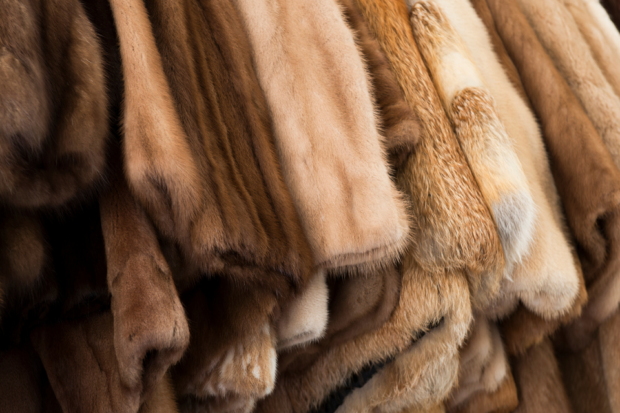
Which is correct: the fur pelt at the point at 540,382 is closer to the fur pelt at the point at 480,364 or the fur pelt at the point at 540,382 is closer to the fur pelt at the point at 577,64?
the fur pelt at the point at 480,364

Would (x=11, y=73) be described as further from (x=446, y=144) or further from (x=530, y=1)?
(x=530, y=1)

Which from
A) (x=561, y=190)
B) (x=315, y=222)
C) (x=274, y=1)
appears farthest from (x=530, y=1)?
(x=315, y=222)

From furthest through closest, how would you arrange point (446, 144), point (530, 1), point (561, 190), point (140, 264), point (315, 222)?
point (530, 1), point (561, 190), point (446, 144), point (315, 222), point (140, 264)

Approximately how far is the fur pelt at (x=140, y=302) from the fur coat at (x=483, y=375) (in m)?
0.68

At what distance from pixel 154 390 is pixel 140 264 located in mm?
187

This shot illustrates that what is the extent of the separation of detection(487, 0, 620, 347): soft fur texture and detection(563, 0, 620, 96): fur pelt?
0.57 feet

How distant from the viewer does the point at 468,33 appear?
1.01 m

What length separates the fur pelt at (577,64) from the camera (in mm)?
1036

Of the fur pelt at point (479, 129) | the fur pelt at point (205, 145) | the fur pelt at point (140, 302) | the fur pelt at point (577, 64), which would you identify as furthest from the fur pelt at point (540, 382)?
the fur pelt at point (140, 302)

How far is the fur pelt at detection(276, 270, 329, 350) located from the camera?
74cm

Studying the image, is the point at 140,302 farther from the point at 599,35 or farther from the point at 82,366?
the point at 599,35

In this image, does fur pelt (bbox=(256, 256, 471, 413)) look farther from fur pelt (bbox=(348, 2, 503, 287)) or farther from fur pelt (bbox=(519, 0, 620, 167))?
fur pelt (bbox=(519, 0, 620, 167))

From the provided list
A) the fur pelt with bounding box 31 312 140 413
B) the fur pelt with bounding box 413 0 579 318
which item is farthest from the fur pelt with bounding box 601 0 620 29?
the fur pelt with bounding box 31 312 140 413

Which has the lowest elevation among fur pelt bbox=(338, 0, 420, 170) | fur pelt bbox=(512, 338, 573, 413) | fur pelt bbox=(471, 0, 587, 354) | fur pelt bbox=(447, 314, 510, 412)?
fur pelt bbox=(512, 338, 573, 413)
